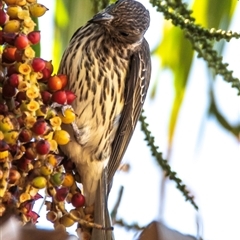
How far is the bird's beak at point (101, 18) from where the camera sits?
3.78 feet

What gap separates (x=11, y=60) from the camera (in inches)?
29.7

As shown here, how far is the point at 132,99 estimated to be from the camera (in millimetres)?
1374

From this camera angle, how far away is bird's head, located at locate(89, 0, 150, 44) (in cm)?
125

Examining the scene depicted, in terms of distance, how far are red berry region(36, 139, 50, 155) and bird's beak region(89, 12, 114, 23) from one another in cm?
47

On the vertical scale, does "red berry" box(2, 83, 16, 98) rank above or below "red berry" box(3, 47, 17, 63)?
below

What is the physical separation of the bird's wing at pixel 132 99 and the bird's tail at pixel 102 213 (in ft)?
0.14

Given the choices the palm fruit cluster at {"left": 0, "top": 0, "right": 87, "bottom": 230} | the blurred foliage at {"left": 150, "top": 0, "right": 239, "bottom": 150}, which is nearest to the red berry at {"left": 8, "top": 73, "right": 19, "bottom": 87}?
the palm fruit cluster at {"left": 0, "top": 0, "right": 87, "bottom": 230}

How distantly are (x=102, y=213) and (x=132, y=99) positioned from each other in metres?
0.29

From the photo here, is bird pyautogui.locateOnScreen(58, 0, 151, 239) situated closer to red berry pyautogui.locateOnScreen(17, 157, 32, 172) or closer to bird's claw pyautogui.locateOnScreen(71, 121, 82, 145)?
bird's claw pyautogui.locateOnScreen(71, 121, 82, 145)

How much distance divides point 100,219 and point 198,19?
59 cm

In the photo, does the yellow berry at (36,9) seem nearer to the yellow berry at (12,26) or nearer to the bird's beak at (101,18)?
the yellow berry at (12,26)

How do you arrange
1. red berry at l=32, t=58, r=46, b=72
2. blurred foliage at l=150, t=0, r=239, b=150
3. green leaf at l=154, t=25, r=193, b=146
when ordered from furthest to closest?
green leaf at l=154, t=25, r=193, b=146 → blurred foliage at l=150, t=0, r=239, b=150 → red berry at l=32, t=58, r=46, b=72

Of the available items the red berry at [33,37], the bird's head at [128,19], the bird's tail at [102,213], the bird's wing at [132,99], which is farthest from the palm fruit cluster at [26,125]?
the bird's wing at [132,99]

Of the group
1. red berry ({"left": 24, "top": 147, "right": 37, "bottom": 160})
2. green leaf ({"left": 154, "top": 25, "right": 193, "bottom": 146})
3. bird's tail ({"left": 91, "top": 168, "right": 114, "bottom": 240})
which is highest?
red berry ({"left": 24, "top": 147, "right": 37, "bottom": 160})
